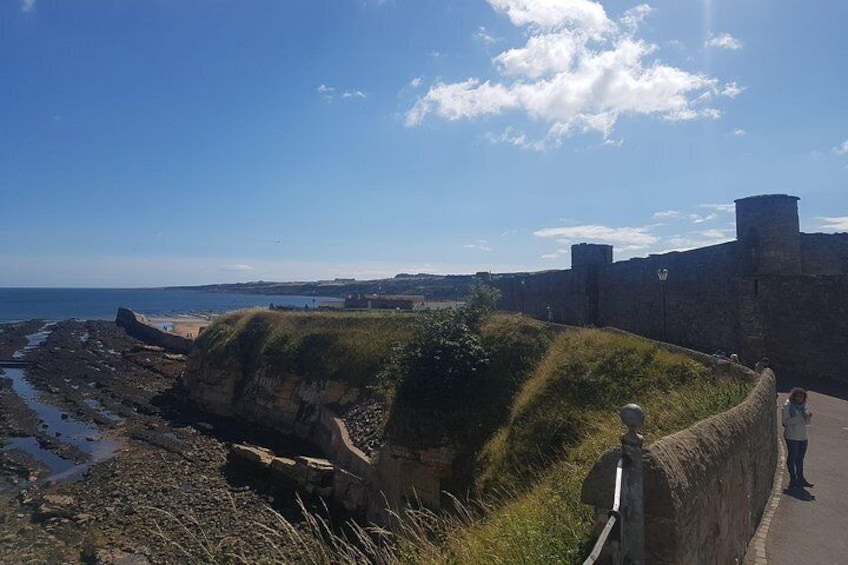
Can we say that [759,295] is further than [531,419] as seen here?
Yes

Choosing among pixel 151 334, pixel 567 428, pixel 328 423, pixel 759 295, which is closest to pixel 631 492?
pixel 567 428

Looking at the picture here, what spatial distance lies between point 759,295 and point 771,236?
75.6 inches

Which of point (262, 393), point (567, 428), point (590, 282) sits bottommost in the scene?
point (262, 393)

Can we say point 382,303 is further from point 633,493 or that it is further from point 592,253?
point 633,493

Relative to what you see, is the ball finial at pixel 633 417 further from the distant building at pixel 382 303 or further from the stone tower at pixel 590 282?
the distant building at pixel 382 303

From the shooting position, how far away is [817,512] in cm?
694

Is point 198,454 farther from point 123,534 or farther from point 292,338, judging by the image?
point 292,338

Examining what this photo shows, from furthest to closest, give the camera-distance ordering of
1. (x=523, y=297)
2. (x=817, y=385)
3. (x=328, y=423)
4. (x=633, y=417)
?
1. (x=523, y=297)
2. (x=328, y=423)
3. (x=817, y=385)
4. (x=633, y=417)

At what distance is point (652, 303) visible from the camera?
22.3 metres

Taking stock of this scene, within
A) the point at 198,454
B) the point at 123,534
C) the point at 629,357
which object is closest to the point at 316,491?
the point at 123,534

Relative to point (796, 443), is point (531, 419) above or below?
below

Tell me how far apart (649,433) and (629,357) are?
722 cm

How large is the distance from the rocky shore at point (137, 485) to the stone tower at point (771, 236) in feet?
45.2

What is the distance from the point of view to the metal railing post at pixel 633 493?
10.7 feet
